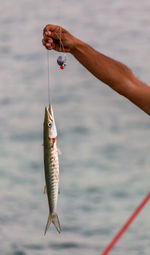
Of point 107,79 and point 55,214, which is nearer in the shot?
point 107,79

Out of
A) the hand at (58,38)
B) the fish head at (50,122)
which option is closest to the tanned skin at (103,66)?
the hand at (58,38)

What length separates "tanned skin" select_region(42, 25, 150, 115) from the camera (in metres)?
3.57

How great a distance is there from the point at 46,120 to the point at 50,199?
682mm

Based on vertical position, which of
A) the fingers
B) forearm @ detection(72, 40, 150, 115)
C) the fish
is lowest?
the fish

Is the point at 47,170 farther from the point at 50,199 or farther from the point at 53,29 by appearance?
the point at 53,29

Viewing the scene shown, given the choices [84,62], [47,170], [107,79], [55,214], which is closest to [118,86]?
[107,79]

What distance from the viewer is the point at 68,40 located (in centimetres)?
362

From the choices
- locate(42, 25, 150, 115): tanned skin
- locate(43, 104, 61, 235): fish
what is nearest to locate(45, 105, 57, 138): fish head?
locate(43, 104, 61, 235): fish

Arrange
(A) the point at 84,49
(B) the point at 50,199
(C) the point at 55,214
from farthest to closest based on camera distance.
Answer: (C) the point at 55,214
(B) the point at 50,199
(A) the point at 84,49

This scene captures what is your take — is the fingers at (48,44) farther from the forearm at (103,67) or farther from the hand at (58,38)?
the forearm at (103,67)

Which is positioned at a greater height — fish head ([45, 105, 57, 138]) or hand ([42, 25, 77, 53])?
hand ([42, 25, 77, 53])

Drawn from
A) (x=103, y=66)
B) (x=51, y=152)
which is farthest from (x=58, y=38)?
(x=51, y=152)

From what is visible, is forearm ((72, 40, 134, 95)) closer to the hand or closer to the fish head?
the hand

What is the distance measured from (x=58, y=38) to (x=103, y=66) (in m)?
0.41
